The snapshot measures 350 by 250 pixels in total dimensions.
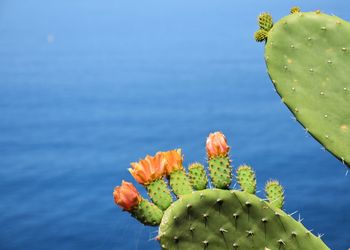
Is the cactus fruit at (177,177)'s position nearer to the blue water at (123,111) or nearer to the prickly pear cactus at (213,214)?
the prickly pear cactus at (213,214)

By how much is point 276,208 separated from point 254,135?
5470mm

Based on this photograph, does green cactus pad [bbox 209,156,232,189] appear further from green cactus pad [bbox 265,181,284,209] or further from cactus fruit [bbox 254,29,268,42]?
cactus fruit [bbox 254,29,268,42]

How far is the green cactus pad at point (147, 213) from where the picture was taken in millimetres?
1239

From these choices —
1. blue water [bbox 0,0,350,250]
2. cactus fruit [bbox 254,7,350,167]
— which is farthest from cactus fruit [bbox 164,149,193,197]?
blue water [bbox 0,0,350,250]

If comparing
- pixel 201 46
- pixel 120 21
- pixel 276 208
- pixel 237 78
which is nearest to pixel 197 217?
pixel 276 208

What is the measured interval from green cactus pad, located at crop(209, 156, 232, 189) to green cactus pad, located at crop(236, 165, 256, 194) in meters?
0.03

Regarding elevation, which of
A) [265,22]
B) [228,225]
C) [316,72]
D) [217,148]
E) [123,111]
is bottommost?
[228,225]

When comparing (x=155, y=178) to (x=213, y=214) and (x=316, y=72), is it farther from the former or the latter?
(x=316, y=72)

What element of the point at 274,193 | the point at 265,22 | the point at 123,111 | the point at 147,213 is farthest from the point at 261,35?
the point at 123,111

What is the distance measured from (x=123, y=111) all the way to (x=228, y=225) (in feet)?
20.0

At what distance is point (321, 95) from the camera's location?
1.48m

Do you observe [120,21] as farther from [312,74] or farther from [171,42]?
[312,74]

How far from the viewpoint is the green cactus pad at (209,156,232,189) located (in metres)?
1.28

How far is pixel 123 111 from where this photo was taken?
24.1ft
